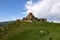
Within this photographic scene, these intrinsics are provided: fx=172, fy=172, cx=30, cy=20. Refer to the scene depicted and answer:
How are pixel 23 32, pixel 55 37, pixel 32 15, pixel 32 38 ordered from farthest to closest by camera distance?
pixel 32 15 → pixel 23 32 → pixel 32 38 → pixel 55 37

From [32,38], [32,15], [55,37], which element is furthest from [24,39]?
[32,15]

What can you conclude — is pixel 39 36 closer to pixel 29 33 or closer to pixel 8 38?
pixel 29 33

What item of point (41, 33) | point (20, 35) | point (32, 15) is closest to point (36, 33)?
point (41, 33)

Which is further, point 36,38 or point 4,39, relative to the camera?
point 4,39

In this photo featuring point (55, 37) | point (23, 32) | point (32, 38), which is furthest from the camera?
point (23, 32)

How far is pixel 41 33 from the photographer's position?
82.4 m

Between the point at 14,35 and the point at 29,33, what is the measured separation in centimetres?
757

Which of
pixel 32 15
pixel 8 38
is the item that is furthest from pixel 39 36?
pixel 32 15

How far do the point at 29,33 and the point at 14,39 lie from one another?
971 cm

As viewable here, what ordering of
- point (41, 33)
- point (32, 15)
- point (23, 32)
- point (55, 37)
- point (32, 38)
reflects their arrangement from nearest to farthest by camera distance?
1. point (55, 37)
2. point (32, 38)
3. point (41, 33)
4. point (23, 32)
5. point (32, 15)

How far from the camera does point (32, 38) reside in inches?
3046

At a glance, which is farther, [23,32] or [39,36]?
[23,32]

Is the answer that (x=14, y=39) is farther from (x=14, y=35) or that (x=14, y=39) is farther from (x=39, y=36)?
(x=39, y=36)

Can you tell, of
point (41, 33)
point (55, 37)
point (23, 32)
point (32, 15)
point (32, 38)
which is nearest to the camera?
point (55, 37)
